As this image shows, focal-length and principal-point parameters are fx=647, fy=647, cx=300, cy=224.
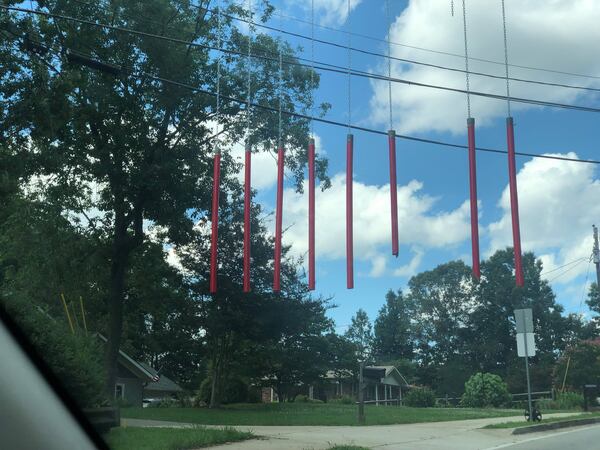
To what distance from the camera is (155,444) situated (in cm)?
1133

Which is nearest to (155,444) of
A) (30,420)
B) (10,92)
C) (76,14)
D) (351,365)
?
(10,92)

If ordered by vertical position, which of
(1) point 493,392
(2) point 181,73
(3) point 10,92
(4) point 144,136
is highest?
(2) point 181,73

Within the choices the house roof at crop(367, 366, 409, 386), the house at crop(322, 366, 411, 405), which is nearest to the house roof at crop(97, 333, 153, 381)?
the house at crop(322, 366, 411, 405)

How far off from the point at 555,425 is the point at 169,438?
42.5 ft

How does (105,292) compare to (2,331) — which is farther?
(105,292)

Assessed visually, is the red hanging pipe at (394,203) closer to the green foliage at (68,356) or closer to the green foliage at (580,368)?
the green foliage at (68,356)

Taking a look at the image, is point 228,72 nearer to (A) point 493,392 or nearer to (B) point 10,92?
(B) point 10,92

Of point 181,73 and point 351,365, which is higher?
point 181,73

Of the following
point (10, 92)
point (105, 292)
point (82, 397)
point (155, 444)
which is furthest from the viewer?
point (105, 292)

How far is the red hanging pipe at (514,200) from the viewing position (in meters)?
12.4

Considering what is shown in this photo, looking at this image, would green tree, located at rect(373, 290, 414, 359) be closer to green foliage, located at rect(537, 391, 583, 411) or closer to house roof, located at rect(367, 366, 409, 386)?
house roof, located at rect(367, 366, 409, 386)

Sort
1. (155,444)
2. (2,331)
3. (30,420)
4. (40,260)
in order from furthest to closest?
(40,260)
(155,444)
(2,331)
(30,420)

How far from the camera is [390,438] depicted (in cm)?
1499

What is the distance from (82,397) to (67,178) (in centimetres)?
1337
